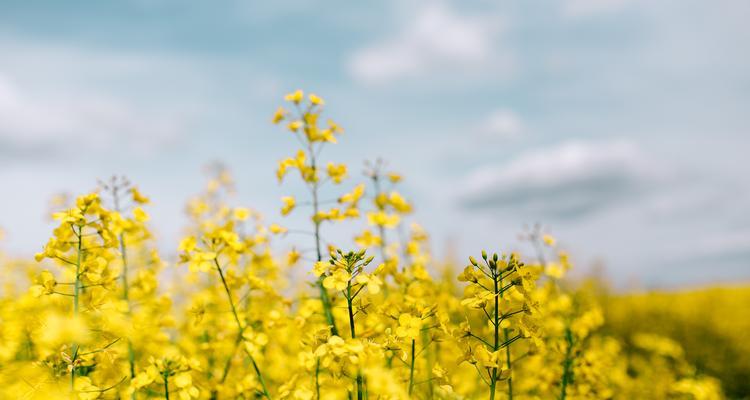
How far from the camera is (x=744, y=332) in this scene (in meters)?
9.95

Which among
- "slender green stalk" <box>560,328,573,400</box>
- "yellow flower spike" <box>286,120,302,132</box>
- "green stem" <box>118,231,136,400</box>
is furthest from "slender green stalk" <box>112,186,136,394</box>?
"slender green stalk" <box>560,328,573,400</box>

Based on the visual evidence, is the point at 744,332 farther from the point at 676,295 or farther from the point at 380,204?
the point at 380,204

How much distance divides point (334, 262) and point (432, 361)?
99.8 inches

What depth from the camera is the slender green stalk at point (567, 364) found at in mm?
2982

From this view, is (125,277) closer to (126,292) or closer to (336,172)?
(126,292)

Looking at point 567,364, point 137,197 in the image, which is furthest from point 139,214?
point 567,364

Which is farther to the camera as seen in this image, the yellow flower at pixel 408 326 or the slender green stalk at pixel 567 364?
the slender green stalk at pixel 567 364

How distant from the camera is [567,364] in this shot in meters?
3.04

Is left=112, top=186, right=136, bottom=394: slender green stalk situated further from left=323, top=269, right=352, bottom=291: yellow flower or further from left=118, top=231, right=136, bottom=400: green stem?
left=323, top=269, right=352, bottom=291: yellow flower

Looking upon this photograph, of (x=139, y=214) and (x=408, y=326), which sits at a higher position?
(x=139, y=214)

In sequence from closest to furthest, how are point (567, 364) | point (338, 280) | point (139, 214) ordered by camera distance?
point (338, 280) → point (139, 214) → point (567, 364)

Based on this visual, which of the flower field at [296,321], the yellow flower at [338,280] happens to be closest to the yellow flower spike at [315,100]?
the flower field at [296,321]

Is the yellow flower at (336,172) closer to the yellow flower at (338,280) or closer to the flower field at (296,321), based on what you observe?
the flower field at (296,321)

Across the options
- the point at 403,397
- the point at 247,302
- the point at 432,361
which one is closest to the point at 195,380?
the point at 247,302
